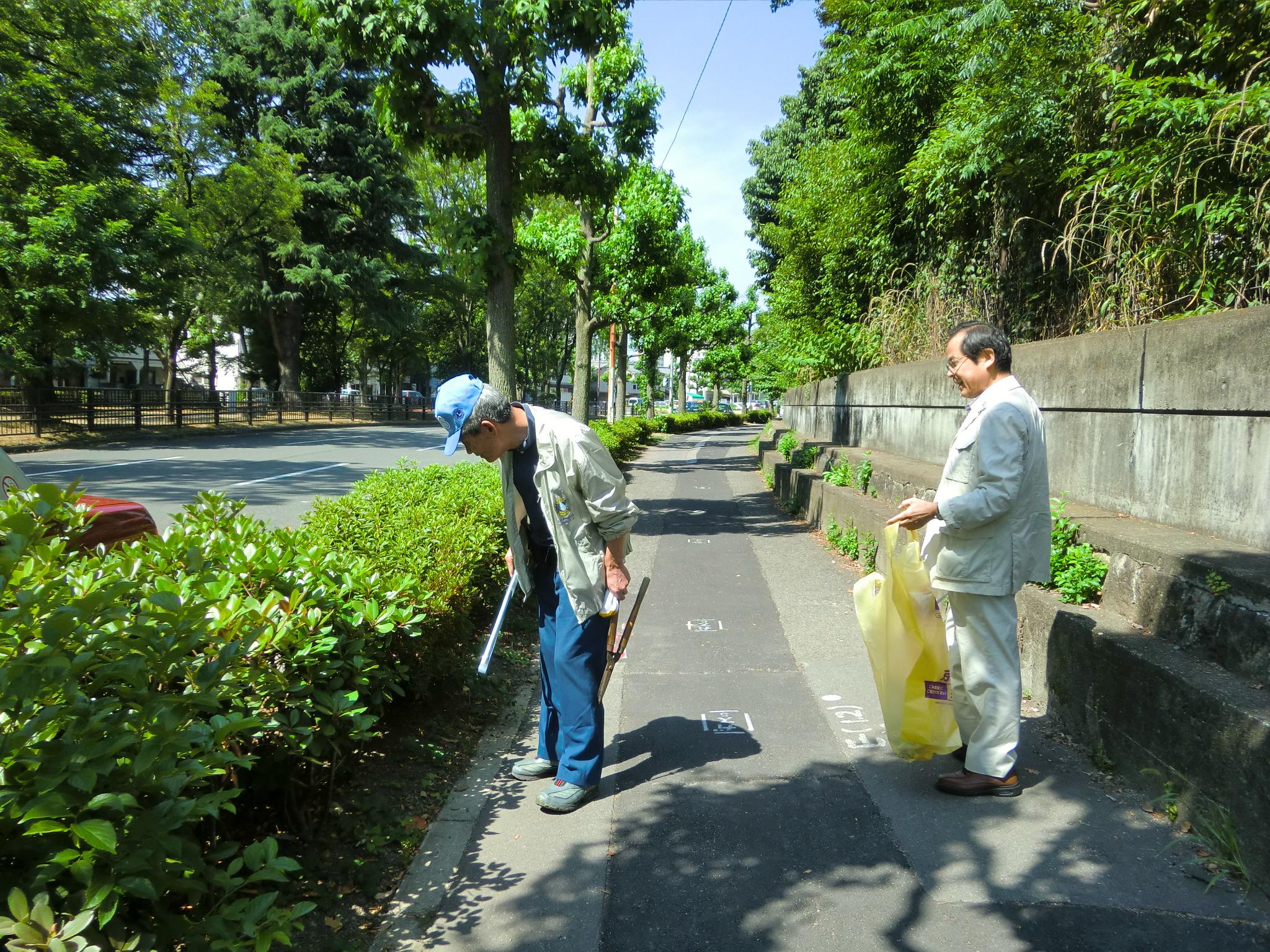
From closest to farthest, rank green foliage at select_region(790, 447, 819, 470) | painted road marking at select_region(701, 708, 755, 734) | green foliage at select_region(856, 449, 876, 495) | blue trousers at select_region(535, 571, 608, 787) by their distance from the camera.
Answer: blue trousers at select_region(535, 571, 608, 787)
painted road marking at select_region(701, 708, 755, 734)
green foliage at select_region(856, 449, 876, 495)
green foliage at select_region(790, 447, 819, 470)

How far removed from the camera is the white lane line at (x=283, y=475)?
14648mm

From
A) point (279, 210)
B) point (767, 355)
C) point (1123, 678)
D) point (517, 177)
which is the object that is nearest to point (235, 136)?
point (279, 210)

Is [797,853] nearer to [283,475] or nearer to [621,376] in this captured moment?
[283,475]

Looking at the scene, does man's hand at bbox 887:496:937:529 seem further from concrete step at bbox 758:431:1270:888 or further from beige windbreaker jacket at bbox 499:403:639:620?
beige windbreaker jacket at bbox 499:403:639:620

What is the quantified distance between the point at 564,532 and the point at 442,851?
4.38 ft

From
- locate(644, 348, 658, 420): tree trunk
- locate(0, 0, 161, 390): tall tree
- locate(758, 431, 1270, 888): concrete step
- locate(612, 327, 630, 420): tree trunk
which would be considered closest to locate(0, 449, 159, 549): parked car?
locate(758, 431, 1270, 888): concrete step

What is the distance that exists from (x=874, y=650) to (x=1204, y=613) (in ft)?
4.40

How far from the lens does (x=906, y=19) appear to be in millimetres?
10961

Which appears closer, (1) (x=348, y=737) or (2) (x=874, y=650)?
(1) (x=348, y=737)

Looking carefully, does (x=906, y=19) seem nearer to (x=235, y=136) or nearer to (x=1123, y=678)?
(x=1123, y=678)

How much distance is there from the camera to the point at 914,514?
3.72 meters

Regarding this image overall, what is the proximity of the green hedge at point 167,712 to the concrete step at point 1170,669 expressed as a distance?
9.65ft

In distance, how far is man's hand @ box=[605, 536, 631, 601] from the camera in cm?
372

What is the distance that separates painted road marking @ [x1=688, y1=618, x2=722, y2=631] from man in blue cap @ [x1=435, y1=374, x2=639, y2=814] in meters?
2.90
